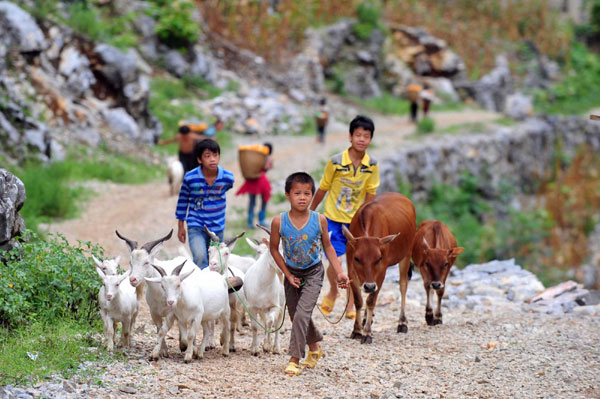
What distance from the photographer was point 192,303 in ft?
19.6

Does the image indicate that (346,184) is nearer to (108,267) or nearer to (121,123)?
(108,267)

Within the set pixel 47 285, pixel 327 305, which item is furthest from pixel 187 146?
pixel 47 285

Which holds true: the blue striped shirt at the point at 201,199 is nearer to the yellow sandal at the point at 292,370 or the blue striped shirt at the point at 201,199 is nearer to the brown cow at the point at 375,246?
the brown cow at the point at 375,246

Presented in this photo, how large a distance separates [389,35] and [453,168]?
49.9 feet

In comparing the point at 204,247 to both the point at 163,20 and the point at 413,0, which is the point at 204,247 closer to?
the point at 163,20

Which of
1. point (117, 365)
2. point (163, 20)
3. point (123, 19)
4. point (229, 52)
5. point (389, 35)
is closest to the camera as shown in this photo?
point (117, 365)

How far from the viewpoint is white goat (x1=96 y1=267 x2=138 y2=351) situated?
5910mm

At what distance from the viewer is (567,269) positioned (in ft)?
64.9

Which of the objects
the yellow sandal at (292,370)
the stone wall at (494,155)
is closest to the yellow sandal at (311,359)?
the yellow sandal at (292,370)

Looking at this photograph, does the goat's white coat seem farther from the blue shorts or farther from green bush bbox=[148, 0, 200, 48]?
green bush bbox=[148, 0, 200, 48]

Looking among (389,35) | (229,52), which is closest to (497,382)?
(229,52)

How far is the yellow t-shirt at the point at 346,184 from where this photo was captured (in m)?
7.69

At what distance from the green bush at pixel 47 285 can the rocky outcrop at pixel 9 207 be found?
0.51 feet

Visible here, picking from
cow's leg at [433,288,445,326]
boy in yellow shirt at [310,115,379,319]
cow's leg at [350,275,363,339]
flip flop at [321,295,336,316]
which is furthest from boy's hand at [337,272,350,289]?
cow's leg at [433,288,445,326]
